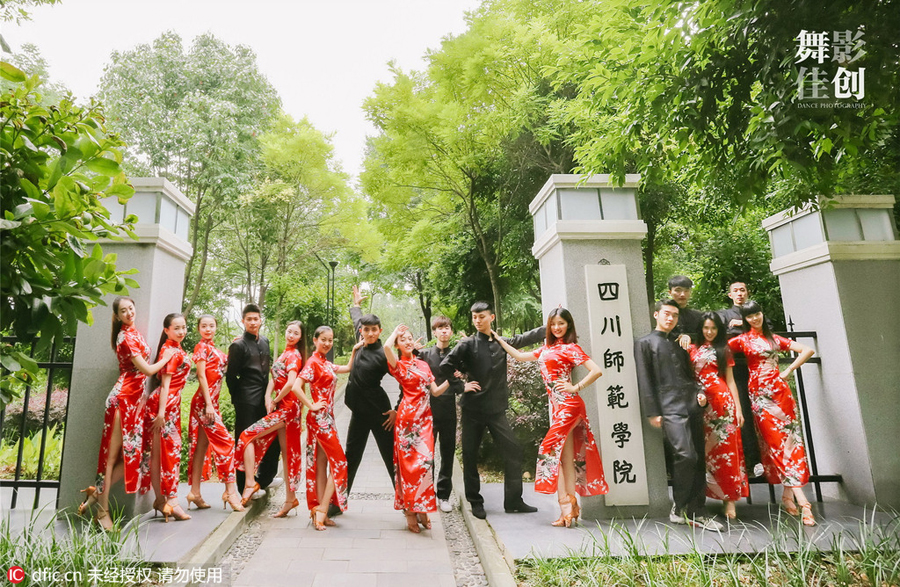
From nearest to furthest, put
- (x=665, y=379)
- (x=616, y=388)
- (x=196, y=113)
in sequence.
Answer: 1. (x=665, y=379)
2. (x=616, y=388)
3. (x=196, y=113)

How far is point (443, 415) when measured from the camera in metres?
4.62

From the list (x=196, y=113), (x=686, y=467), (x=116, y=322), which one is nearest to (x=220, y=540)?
(x=116, y=322)

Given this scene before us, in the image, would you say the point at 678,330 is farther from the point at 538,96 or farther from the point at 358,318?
the point at 538,96

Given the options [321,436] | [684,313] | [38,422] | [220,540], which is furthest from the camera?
[38,422]

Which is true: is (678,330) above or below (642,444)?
above

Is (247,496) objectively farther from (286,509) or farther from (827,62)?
(827,62)

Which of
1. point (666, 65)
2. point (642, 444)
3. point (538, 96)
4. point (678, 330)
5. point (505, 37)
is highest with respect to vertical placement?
point (505, 37)

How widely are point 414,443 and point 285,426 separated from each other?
1.28 metres

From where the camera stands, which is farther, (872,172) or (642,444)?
(872,172)

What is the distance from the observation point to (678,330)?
13.5 feet

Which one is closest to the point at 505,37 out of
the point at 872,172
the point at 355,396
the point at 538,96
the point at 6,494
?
the point at 538,96

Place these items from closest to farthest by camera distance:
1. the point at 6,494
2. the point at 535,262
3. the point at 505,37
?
1. the point at 6,494
2. the point at 505,37
3. the point at 535,262

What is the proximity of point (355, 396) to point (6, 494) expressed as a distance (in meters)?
3.34

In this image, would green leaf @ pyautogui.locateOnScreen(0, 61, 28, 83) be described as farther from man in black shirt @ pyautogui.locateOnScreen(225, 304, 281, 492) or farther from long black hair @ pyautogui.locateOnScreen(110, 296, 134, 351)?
man in black shirt @ pyautogui.locateOnScreen(225, 304, 281, 492)
